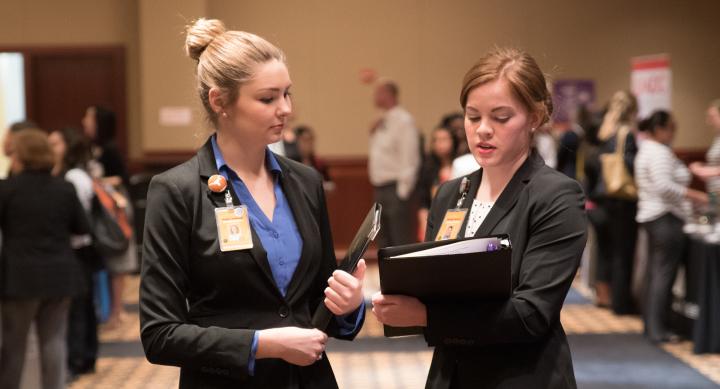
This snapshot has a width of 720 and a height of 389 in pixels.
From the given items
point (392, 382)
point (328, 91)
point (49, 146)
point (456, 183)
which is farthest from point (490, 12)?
point (456, 183)

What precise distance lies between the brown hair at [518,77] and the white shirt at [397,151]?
622 cm

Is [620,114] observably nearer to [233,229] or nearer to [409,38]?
[409,38]

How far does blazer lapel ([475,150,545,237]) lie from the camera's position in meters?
2.04

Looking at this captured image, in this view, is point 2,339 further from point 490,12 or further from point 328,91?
point 490,12

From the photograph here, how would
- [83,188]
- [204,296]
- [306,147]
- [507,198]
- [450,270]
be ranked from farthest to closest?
[306,147] → [83,188] → [507,198] → [204,296] → [450,270]

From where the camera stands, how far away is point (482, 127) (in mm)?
2027

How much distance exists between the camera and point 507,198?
6.73 ft

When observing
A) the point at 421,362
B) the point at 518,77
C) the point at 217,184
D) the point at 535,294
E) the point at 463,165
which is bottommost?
the point at 421,362

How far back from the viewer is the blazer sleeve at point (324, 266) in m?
2.08

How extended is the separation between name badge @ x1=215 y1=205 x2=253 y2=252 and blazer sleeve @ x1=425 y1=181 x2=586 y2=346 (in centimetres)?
39

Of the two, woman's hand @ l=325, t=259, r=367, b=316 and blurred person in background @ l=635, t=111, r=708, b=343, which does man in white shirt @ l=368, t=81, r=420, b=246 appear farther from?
woman's hand @ l=325, t=259, r=367, b=316

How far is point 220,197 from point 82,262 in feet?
13.5

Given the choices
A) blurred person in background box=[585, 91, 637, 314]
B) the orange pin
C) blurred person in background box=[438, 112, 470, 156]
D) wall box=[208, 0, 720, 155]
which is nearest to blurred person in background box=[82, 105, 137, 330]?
blurred person in background box=[438, 112, 470, 156]

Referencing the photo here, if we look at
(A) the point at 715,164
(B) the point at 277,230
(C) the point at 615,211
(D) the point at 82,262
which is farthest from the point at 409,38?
(B) the point at 277,230
